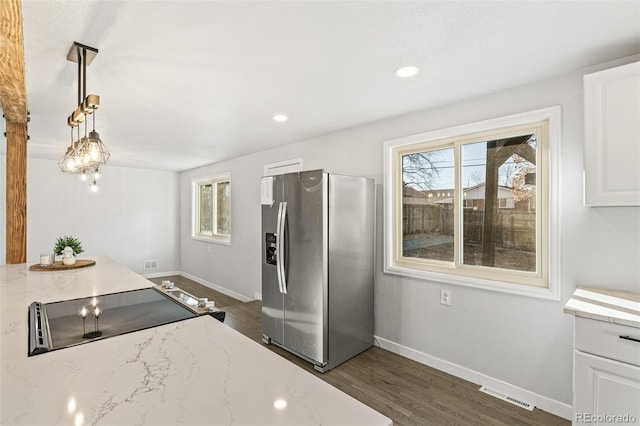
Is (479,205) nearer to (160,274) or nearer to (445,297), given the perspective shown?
(445,297)

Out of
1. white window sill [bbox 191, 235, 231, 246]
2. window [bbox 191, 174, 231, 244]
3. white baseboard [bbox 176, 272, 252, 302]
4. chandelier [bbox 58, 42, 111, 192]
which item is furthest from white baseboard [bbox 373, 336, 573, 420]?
window [bbox 191, 174, 231, 244]

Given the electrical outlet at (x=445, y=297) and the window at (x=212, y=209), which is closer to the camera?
the electrical outlet at (x=445, y=297)

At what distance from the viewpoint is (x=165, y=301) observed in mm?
1661

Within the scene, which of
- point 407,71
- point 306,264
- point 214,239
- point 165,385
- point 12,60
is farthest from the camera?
point 214,239

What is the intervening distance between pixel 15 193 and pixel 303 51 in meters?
2.86

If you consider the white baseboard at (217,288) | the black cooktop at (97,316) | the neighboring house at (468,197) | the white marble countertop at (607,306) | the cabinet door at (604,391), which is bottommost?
the white baseboard at (217,288)

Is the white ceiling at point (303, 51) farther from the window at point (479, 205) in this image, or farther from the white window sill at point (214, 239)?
the white window sill at point (214, 239)

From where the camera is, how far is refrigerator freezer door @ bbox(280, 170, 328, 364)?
9.00 ft

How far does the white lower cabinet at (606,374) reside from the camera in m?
1.46

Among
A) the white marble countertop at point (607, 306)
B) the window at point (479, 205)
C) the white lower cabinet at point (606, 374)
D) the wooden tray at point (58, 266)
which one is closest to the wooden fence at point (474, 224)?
the window at point (479, 205)

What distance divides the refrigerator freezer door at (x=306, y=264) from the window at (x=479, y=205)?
76cm

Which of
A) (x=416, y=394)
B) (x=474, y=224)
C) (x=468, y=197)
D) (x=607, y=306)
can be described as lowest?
(x=416, y=394)

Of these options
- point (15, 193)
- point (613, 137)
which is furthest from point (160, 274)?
point (613, 137)

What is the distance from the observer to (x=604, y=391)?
1.53 m
